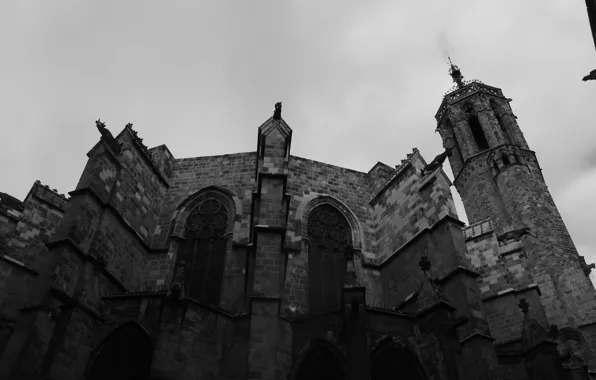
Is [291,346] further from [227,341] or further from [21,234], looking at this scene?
[21,234]

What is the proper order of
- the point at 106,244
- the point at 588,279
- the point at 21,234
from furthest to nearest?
1. the point at 588,279
2. the point at 21,234
3. the point at 106,244

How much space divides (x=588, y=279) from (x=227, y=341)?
16212mm

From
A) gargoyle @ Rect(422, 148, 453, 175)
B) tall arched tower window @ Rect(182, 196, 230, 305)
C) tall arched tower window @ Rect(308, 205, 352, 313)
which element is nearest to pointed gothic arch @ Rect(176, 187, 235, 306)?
tall arched tower window @ Rect(182, 196, 230, 305)

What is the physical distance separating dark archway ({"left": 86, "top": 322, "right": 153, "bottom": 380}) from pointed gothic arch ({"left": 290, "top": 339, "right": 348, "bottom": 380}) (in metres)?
3.06

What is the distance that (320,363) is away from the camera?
34.0 feet

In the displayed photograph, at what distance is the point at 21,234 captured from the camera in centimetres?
1482

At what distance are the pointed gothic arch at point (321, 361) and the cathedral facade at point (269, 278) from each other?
0.03 meters

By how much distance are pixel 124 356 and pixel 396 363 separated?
5.61 meters

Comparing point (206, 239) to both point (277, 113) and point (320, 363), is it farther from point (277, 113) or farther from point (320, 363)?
point (320, 363)

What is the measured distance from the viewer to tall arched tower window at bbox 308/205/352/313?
13.7m

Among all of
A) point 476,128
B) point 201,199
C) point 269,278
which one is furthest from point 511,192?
point 269,278

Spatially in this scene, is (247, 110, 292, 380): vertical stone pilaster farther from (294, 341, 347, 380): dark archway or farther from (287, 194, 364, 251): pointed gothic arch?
(287, 194, 364, 251): pointed gothic arch

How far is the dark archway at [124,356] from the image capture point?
998 cm

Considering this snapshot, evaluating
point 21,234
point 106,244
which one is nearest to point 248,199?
point 106,244
